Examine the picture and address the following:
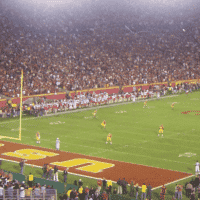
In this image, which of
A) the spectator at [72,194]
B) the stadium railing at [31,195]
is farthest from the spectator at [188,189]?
the stadium railing at [31,195]

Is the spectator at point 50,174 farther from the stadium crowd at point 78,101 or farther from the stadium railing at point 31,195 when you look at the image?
the stadium crowd at point 78,101

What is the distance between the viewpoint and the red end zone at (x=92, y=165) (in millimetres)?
20812

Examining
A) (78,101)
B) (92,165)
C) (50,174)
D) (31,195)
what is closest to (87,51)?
(78,101)

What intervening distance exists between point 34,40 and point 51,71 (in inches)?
298

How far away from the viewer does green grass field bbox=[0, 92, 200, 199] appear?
989 inches

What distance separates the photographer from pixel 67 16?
224 feet

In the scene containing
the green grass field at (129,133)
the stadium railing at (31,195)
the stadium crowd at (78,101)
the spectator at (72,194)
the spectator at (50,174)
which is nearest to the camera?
the stadium railing at (31,195)

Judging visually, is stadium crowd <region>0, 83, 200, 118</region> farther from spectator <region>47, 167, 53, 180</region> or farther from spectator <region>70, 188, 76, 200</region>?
spectator <region>70, 188, 76, 200</region>

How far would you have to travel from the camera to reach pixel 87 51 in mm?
61469

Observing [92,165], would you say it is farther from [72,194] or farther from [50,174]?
[72,194]

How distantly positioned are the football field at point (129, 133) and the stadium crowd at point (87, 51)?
962 cm

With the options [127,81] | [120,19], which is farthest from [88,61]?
[120,19]

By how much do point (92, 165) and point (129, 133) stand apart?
929 centimetres

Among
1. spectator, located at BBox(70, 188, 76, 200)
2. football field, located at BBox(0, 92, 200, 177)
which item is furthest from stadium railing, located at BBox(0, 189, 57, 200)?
football field, located at BBox(0, 92, 200, 177)
